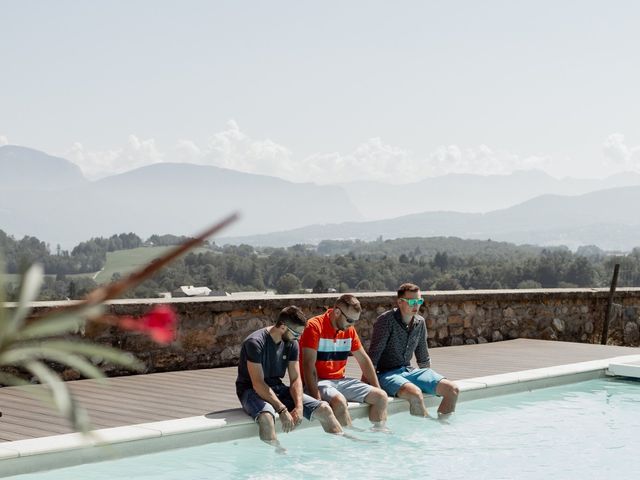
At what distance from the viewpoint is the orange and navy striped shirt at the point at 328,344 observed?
7.24 metres

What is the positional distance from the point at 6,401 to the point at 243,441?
193 centimetres

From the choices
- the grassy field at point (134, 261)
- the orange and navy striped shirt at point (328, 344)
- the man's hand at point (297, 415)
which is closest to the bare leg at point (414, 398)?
the orange and navy striped shirt at point (328, 344)

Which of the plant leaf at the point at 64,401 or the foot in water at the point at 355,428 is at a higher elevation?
the plant leaf at the point at 64,401

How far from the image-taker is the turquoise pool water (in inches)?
248

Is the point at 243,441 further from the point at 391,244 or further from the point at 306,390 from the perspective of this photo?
the point at 391,244

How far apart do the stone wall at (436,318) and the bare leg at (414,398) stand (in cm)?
221

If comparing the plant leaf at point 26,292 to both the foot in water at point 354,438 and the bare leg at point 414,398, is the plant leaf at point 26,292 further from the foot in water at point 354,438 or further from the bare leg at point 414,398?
the bare leg at point 414,398

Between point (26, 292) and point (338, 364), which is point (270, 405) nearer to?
point (338, 364)

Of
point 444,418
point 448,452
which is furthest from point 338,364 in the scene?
point 444,418

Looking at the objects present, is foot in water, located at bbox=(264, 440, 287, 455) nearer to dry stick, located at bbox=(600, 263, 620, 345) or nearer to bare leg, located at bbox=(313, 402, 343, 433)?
bare leg, located at bbox=(313, 402, 343, 433)

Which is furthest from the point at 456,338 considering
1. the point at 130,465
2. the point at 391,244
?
the point at 391,244

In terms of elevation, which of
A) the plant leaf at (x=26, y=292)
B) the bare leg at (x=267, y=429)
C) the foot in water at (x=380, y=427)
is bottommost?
the foot in water at (x=380, y=427)

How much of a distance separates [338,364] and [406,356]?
0.90m

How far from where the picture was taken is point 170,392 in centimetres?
810
